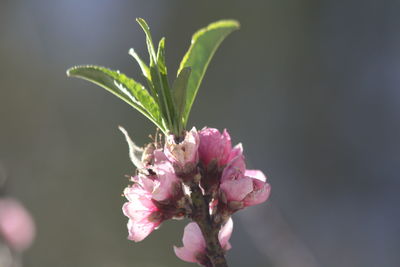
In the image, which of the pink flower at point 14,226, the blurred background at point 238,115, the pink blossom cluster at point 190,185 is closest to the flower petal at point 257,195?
the pink blossom cluster at point 190,185

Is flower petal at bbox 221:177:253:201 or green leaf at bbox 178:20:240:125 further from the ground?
green leaf at bbox 178:20:240:125

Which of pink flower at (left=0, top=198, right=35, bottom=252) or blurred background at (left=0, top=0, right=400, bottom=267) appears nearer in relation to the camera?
pink flower at (left=0, top=198, right=35, bottom=252)

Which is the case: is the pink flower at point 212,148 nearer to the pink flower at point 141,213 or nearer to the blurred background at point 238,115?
the pink flower at point 141,213

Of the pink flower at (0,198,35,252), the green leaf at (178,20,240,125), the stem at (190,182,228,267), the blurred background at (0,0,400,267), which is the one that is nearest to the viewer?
the stem at (190,182,228,267)

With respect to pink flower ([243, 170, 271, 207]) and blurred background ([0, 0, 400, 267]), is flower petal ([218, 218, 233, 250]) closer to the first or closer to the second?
pink flower ([243, 170, 271, 207])

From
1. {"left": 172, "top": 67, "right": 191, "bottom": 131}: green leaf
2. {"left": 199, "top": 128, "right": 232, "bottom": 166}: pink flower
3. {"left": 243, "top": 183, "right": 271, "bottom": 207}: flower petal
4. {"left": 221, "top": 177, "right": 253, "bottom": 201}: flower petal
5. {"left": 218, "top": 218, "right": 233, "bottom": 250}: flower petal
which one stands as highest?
{"left": 172, "top": 67, "right": 191, "bottom": 131}: green leaf

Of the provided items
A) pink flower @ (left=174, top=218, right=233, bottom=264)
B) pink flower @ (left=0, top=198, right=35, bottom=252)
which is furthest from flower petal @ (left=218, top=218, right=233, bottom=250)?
pink flower @ (left=0, top=198, right=35, bottom=252)

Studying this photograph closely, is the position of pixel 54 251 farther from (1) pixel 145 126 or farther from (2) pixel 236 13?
(2) pixel 236 13
